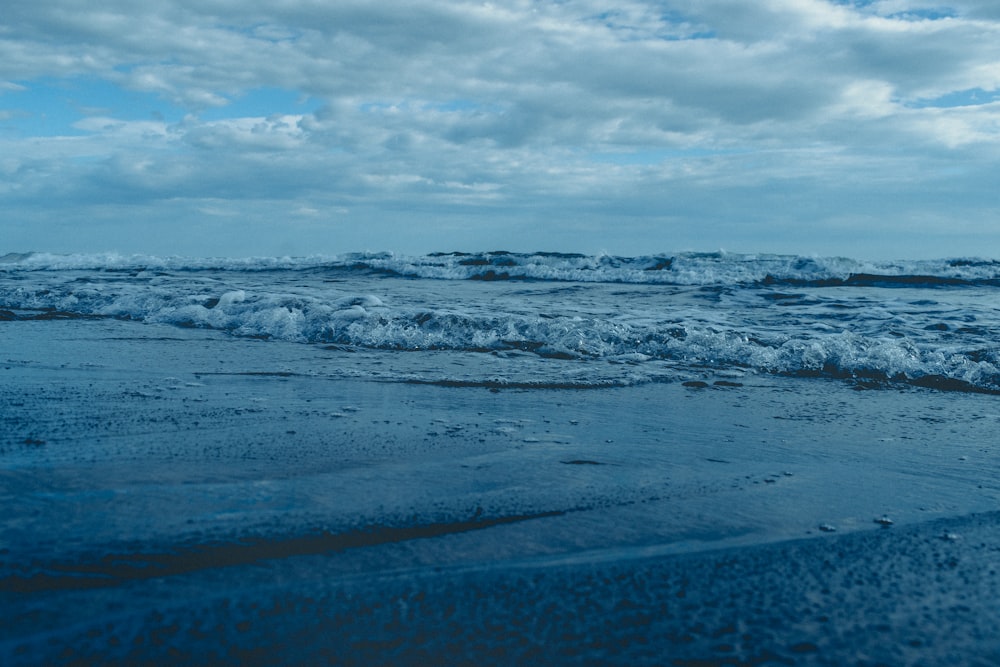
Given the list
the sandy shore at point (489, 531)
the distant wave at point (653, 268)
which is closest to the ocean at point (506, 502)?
the sandy shore at point (489, 531)

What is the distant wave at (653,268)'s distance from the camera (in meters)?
19.7

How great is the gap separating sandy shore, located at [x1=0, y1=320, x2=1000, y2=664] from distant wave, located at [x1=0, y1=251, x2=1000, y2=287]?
614 inches

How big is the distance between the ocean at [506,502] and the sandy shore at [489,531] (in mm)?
14

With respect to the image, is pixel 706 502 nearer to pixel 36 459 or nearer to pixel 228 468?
pixel 228 468

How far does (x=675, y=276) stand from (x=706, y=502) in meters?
19.4

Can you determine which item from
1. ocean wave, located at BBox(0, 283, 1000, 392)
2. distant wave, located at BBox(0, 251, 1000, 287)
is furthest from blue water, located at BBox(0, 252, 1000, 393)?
distant wave, located at BBox(0, 251, 1000, 287)

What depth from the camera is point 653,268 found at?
2394 centimetres

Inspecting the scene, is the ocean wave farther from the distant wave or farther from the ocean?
the distant wave

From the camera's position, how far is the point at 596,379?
630 cm

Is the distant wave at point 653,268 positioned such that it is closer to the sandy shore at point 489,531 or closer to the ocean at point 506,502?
the ocean at point 506,502

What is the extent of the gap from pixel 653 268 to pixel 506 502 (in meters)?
21.5

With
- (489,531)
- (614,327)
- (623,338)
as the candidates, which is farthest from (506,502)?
(614,327)

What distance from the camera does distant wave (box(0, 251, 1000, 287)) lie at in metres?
19.7

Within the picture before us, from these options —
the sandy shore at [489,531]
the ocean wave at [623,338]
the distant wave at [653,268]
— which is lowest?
the sandy shore at [489,531]
